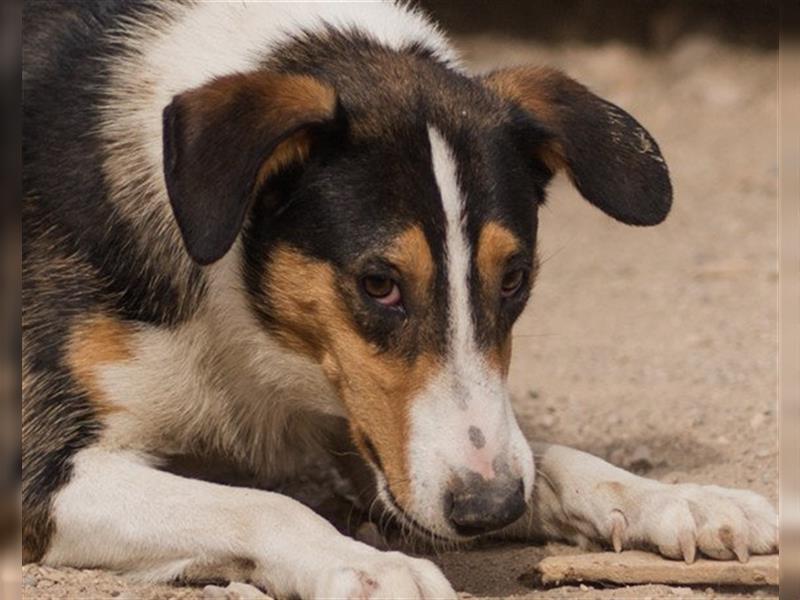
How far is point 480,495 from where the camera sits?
3.64 m

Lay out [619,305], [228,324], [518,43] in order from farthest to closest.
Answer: [518,43] < [619,305] < [228,324]

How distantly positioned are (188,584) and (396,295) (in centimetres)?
96

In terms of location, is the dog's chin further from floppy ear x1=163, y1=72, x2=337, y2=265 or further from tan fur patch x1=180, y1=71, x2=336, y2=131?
tan fur patch x1=180, y1=71, x2=336, y2=131

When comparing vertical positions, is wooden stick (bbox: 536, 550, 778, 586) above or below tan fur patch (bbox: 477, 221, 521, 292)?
below

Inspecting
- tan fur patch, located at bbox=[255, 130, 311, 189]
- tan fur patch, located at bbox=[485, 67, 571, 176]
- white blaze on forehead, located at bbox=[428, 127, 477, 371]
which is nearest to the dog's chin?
white blaze on forehead, located at bbox=[428, 127, 477, 371]

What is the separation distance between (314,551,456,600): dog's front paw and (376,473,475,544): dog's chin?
7cm

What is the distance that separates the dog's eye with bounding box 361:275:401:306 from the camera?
3.87 m

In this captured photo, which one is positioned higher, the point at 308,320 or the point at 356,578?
the point at 308,320

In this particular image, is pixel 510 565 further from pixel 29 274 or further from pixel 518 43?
pixel 518 43

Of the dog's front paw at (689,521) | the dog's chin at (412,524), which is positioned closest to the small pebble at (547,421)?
the dog's front paw at (689,521)

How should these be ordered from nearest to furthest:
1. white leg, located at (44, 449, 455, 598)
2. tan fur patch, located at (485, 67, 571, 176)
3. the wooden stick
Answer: white leg, located at (44, 449, 455, 598) → the wooden stick → tan fur patch, located at (485, 67, 571, 176)

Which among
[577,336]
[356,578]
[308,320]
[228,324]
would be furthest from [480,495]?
[577,336]

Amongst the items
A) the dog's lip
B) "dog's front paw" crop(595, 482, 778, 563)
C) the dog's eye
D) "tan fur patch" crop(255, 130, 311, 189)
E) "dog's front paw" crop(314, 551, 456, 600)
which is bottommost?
"dog's front paw" crop(314, 551, 456, 600)

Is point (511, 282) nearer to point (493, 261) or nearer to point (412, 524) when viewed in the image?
point (493, 261)
